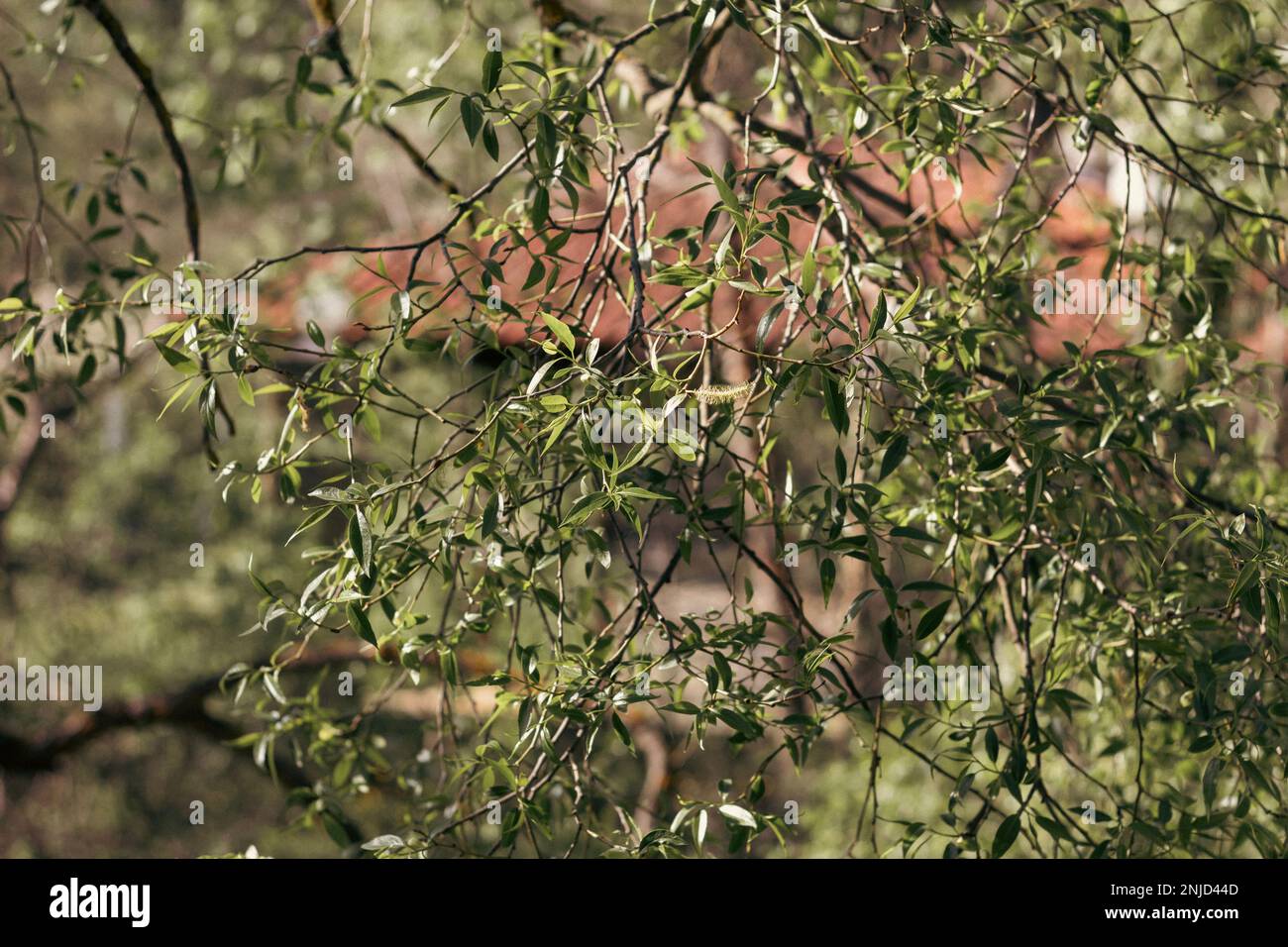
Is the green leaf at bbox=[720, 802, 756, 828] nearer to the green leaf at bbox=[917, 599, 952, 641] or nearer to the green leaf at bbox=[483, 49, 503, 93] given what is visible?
the green leaf at bbox=[917, 599, 952, 641]

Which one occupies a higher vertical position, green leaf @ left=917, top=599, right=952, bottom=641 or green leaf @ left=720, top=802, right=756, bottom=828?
green leaf @ left=917, top=599, right=952, bottom=641

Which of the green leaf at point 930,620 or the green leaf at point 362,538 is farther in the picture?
the green leaf at point 930,620

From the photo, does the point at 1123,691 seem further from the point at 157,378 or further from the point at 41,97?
the point at 41,97

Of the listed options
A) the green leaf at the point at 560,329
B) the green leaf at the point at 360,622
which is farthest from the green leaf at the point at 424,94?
the green leaf at the point at 360,622

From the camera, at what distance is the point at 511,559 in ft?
5.07

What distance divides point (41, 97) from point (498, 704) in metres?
8.52

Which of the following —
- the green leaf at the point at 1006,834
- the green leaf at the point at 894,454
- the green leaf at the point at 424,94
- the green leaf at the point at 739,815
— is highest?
the green leaf at the point at 424,94

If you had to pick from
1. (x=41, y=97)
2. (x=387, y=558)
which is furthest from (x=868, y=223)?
(x=41, y=97)

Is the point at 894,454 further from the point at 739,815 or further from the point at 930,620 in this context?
the point at 739,815

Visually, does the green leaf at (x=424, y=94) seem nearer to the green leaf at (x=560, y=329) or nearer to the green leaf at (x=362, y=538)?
the green leaf at (x=560, y=329)

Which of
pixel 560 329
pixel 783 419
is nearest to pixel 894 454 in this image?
pixel 560 329

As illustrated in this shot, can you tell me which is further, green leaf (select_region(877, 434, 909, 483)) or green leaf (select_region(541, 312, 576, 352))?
green leaf (select_region(877, 434, 909, 483))

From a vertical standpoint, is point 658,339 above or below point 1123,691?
above

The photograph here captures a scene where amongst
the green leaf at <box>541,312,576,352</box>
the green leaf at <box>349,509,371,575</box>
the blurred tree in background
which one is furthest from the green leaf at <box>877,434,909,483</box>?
the green leaf at <box>349,509,371,575</box>
